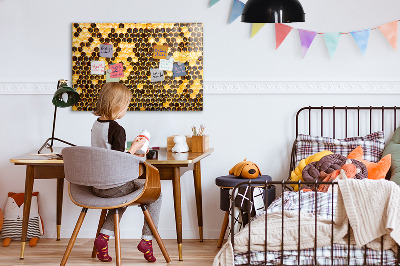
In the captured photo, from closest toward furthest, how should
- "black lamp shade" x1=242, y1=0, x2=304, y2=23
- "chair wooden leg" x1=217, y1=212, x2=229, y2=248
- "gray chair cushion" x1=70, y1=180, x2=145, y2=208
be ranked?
1. "black lamp shade" x1=242, y1=0, x2=304, y2=23
2. "gray chair cushion" x1=70, y1=180, x2=145, y2=208
3. "chair wooden leg" x1=217, y1=212, x2=229, y2=248

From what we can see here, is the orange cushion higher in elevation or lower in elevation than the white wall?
lower

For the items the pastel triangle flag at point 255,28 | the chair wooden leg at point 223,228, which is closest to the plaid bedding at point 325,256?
the chair wooden leg at point 223,228

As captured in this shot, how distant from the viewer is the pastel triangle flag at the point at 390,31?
4.20m

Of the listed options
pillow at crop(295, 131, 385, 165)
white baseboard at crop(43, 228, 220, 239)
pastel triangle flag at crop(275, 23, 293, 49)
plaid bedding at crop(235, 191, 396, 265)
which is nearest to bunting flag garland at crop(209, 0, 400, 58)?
→ pastel triangle flag at crop(275, 23, 293, 49)

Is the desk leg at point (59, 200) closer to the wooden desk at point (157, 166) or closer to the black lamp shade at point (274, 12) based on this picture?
the wooden desk at point (157, 166)

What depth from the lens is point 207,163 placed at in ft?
14.3

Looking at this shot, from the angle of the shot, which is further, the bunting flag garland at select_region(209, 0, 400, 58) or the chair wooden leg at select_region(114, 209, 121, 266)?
the bunting flag garland at select_region(209, 0, 400, 58)

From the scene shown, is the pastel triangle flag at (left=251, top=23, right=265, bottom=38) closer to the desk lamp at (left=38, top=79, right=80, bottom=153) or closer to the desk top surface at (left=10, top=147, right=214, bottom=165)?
the desk top surface at (left=10, top=147, right=214, bottom=165)

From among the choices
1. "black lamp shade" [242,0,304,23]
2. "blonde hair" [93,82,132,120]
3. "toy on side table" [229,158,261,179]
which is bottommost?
"toy on side table" [229,158,261,179]

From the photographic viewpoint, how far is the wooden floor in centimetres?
366

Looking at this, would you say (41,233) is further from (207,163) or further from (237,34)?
(237,34)

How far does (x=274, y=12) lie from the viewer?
304 cm

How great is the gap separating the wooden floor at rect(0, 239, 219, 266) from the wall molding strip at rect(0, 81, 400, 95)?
3.65 ft

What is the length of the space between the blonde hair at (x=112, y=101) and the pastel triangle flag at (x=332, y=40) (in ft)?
5.26
